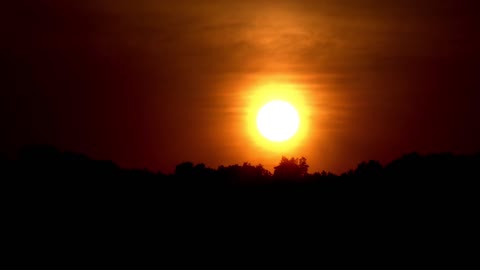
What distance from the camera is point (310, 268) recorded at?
178 feet

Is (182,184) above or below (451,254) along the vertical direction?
above

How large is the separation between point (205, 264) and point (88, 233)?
718 centimetres

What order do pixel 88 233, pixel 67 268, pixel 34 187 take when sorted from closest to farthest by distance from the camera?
pixel 67 268, pixel 88 233, pixel 34 187

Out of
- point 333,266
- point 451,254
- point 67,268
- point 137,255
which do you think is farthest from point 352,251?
point 67,268

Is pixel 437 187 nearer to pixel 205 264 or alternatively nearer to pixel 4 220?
pixel 205 264

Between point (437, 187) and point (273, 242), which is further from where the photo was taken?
point (437, 187)

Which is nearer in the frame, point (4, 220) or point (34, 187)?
point (4, 220)

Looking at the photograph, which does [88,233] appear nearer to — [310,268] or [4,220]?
[4,220]

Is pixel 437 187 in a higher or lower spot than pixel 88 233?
higher

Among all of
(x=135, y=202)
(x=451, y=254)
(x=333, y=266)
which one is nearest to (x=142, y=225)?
(x=135, y=202)

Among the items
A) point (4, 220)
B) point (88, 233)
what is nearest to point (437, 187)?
point (88, 233)

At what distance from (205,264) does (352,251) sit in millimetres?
8030

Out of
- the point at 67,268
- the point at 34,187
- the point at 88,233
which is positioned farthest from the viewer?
the point at 34,187

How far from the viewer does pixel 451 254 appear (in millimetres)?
54438
